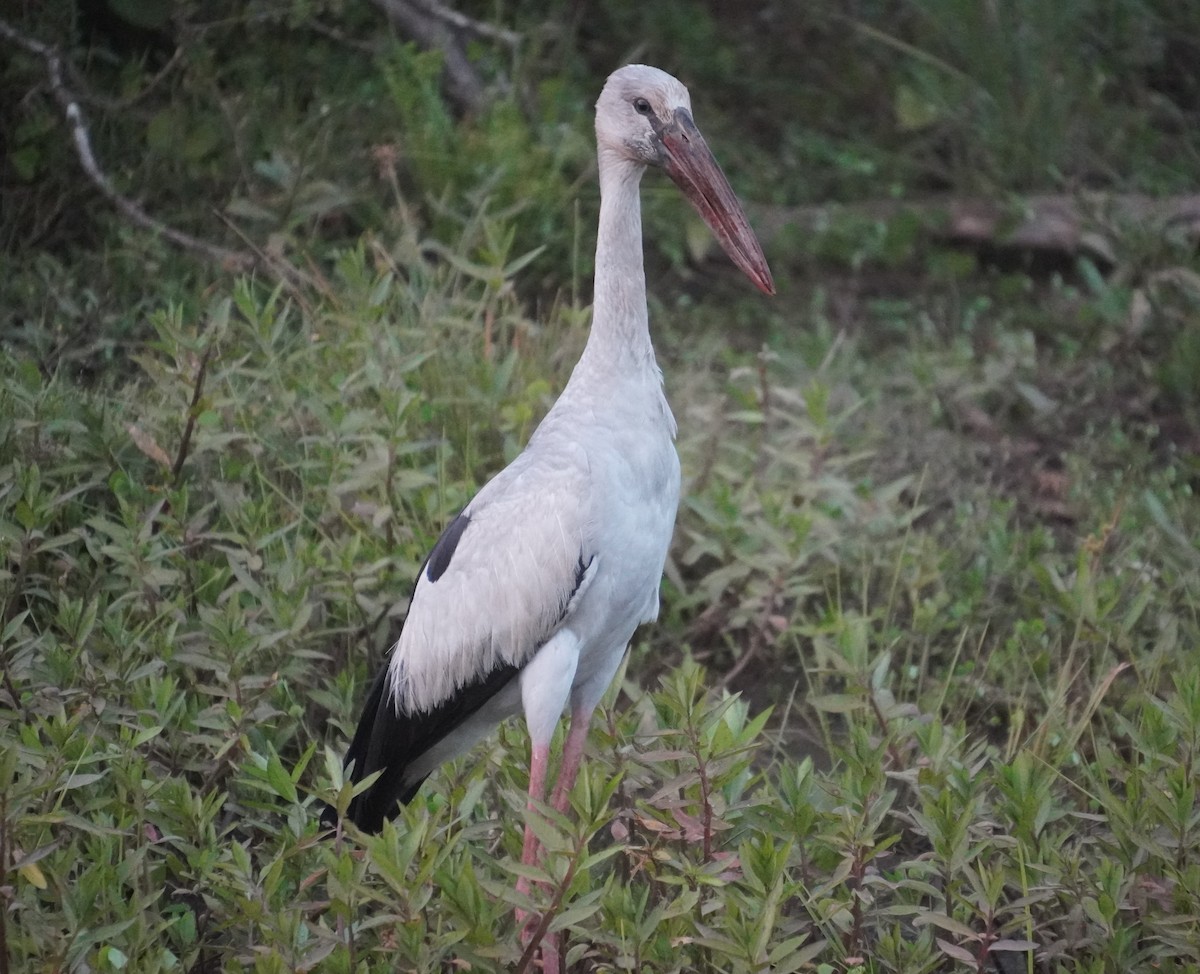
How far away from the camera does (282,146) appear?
4961 mm

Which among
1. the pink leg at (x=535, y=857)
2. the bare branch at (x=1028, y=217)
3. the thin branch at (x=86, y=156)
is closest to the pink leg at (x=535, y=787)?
the pink leg at (x=535, y=857)

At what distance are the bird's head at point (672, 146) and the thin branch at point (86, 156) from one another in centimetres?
179

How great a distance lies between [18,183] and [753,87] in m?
3.29

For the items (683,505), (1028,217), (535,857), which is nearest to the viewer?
(535,857)

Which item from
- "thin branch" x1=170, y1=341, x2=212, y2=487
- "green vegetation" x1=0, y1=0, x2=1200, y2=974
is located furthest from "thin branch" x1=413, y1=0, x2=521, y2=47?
"thin branch" x1=170, y1=341, x2=212, y2=487

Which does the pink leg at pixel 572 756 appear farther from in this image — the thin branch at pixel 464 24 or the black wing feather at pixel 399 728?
the thin branch at pixel 464 24

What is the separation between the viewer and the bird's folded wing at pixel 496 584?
2869 millimetres

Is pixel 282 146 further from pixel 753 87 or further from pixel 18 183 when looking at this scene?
pixel 753 87

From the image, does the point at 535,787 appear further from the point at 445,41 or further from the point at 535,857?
the point at 445,41

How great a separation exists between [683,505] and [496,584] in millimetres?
1258

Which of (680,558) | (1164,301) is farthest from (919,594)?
(1164,301)

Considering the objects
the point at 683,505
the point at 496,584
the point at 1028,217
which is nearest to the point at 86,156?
the point at 683,505

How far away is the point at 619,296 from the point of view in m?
3.04

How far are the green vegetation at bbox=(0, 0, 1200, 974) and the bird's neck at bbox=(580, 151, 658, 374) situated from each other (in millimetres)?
732
